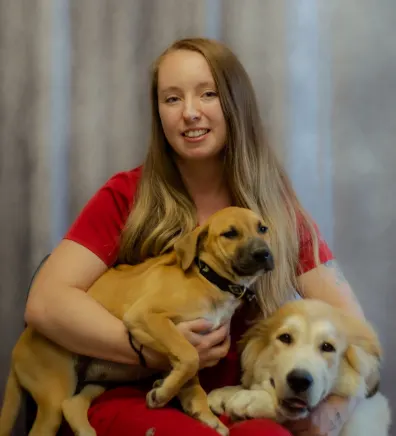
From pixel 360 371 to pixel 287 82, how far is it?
0.88 meters

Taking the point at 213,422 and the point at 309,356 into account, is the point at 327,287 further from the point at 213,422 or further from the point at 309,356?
the point at 213,422

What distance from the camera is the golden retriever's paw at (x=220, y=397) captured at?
4.01 ft

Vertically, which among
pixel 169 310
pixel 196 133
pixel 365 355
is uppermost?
pixel 196 133

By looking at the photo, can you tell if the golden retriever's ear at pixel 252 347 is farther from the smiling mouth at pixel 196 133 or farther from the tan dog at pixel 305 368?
the smiling mouth at pixel 196 133

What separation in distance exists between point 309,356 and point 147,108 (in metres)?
0.93

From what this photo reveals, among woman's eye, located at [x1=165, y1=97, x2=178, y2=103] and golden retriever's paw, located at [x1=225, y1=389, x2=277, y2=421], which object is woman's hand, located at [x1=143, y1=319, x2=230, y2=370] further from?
woman's eye, located at [x1=165, y1=97, x2=178, y2=103]

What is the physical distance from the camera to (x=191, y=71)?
137cm

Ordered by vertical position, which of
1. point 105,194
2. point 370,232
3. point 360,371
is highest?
point 105,194

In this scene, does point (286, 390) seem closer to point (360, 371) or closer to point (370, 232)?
point (360, 371)

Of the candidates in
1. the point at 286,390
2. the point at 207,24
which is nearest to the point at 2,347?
the point at 286,390

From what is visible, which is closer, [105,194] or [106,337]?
[106,337]

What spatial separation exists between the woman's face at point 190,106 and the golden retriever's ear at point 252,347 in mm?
431

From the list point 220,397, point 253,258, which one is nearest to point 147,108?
point 253,258

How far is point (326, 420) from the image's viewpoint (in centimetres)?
120
